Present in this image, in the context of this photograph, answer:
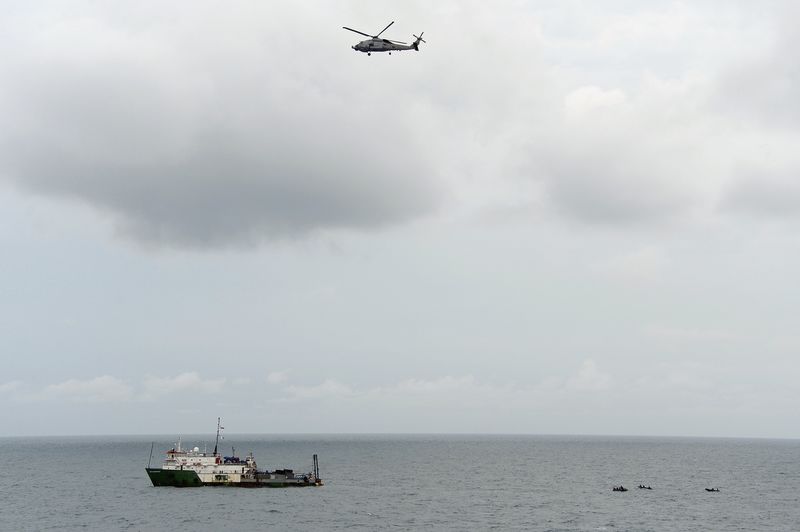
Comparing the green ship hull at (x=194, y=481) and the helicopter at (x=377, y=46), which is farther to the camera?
the green ship hull at (x=194, y=481)

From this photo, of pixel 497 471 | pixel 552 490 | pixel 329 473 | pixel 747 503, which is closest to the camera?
pixel 747 503

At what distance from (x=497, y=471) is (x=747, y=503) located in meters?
74.6

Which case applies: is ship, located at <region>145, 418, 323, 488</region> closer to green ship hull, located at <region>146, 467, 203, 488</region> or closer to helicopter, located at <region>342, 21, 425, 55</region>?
green ship hull, located at <region>146, 467, 203, 488</region>

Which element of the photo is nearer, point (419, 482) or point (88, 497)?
point (88, 497)

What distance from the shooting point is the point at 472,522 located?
91.8 m

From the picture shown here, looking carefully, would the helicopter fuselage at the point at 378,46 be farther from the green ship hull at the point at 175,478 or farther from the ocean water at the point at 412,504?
the green ship hull at the point at 175,478

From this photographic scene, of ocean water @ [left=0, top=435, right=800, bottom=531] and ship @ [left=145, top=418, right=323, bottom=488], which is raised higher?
ship @ [left=145, top=418, right=323, bottom=488]

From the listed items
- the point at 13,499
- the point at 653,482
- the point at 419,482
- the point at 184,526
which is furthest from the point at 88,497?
the point at 653,482

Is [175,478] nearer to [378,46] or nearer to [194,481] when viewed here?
[194,481]

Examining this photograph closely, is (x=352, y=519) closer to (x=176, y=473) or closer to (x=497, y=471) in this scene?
(x=176, y=473)

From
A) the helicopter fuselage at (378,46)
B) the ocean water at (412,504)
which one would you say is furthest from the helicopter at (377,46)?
the ocean water at (412,504)

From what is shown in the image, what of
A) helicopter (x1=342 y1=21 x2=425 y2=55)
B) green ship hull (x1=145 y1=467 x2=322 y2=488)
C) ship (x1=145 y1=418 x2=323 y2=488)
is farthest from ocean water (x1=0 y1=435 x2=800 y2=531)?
helicopter (x1=342 y1=21 x2=425 y2=55)

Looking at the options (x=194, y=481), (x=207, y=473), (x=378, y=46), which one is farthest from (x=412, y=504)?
(x=378, y=46)

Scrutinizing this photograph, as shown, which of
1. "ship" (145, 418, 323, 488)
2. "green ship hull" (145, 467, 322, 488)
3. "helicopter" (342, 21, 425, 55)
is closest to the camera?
"helicopter" (342, 21, 425, 55)
